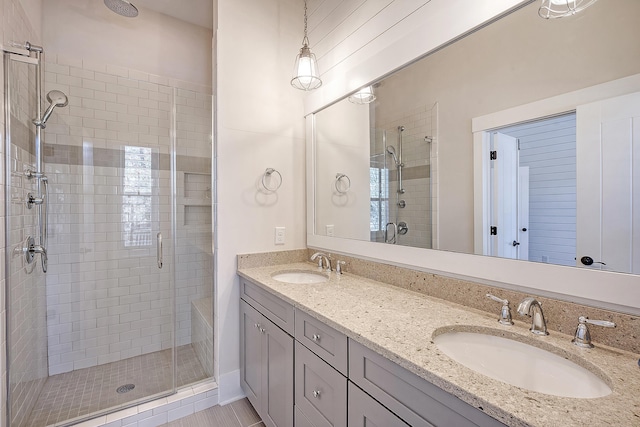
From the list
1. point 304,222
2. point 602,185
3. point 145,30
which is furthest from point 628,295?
point 145,30

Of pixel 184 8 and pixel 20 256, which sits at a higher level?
pixel 184 8

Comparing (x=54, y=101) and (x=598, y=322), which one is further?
→ (x=54, y=101)

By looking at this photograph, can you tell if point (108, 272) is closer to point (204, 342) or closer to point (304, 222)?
point (204, 342)

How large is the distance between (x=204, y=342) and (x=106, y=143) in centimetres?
161

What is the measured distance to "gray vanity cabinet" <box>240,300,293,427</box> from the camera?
4.69ft

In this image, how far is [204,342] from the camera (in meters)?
2.13

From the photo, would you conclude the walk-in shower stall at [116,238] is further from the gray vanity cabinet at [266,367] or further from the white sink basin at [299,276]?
the white sink basin at [299,276]

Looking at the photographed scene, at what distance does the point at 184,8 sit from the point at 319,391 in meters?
2.95

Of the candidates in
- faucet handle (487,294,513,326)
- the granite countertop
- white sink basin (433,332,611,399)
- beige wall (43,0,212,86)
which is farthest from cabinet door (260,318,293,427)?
beige wall (43,0,212,86)

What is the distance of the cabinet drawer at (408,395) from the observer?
70 centimetres

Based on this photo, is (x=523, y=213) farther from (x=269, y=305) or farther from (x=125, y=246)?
(x=125, y=246)

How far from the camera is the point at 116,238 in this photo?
2.19m

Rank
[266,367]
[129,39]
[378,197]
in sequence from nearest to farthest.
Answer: [266,367], [378,197], [129,39]

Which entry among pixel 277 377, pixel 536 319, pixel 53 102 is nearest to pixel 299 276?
pixel 277 377
